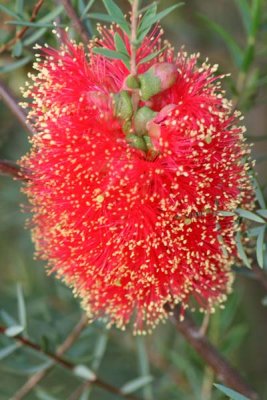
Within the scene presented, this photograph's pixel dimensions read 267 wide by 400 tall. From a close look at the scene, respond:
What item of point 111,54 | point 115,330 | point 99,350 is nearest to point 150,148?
point 111,54

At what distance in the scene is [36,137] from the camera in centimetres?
123

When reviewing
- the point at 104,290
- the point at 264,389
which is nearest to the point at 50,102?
the point at 104,290

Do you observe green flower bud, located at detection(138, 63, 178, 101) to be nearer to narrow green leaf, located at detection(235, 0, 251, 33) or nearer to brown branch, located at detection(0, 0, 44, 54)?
brown branch, located at detection(0, 0, 44, 54)

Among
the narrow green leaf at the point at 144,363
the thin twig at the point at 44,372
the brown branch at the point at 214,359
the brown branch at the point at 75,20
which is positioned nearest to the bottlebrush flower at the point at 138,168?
the brown branch at the point at 75,20

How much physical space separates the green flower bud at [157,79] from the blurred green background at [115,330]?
1.10 feet

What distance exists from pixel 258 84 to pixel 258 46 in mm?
144

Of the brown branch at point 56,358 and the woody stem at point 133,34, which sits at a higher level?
the woody stem at point 133,34

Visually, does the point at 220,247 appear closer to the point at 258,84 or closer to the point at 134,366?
the point at 258,84

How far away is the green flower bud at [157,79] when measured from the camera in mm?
1110

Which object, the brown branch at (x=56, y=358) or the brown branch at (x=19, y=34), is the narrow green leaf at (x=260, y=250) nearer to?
the brown branch at (x=56, y=358)

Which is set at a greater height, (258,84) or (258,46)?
(258,46)

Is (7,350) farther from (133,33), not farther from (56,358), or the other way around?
(133,33)

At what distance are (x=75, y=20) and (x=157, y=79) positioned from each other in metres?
0.32

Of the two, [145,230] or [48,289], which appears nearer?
[145,230]
